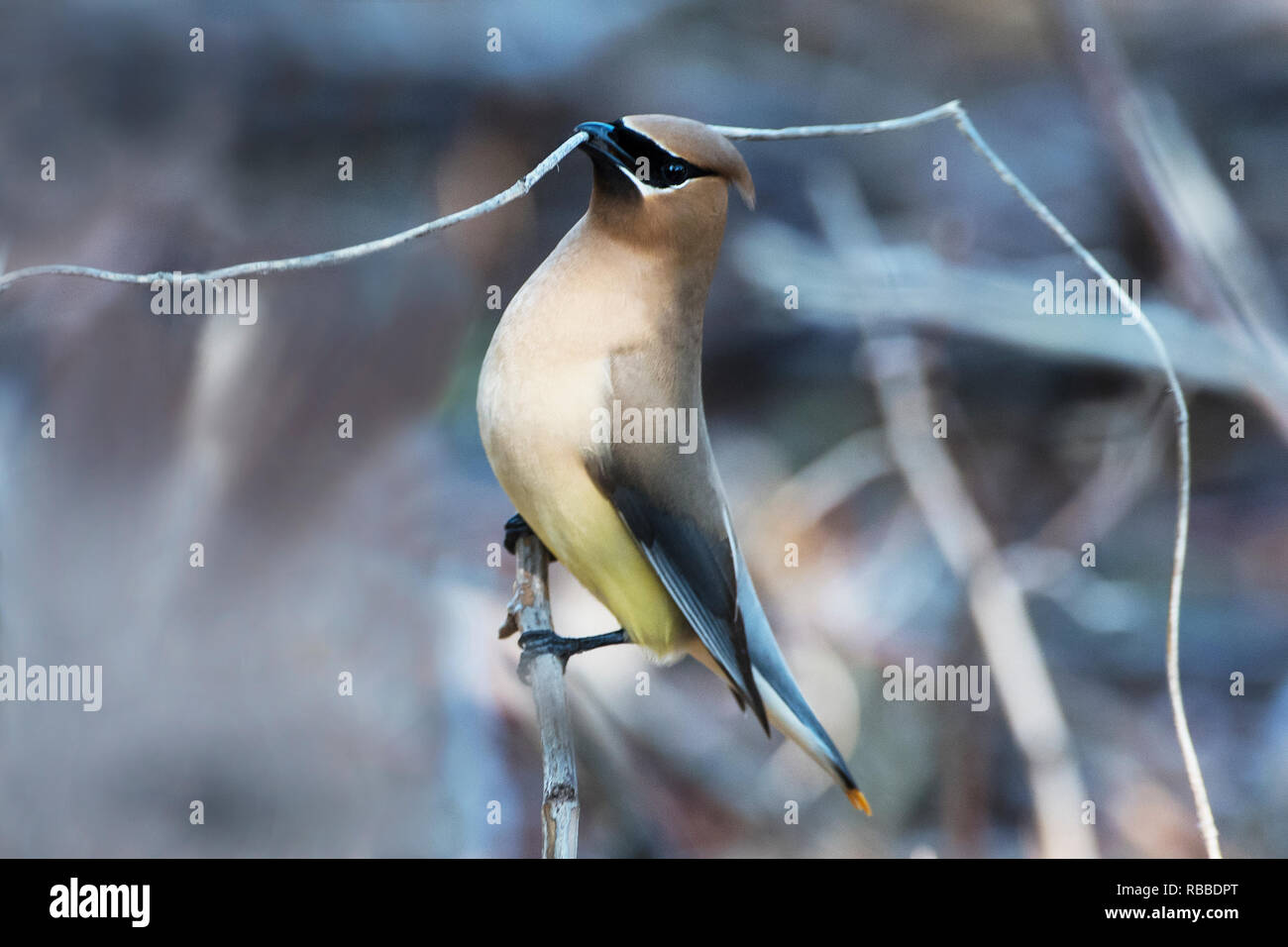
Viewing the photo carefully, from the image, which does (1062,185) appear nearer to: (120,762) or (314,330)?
(314,330)

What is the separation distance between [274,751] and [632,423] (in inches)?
44.1

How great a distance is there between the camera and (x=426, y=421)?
2137 mm

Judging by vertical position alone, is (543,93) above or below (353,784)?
above

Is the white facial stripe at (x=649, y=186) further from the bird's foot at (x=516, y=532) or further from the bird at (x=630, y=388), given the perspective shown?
the bird's foot at (x=516, y=532)

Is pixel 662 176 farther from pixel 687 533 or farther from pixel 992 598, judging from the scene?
pixel 992 598

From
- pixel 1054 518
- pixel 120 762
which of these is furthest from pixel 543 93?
pixel 120 762

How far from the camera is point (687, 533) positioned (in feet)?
4.43

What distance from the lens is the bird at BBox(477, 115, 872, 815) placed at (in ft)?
4.02

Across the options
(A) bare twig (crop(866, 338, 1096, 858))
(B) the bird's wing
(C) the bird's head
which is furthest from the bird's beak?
(A) bare twig (crop(866, 338, 1096, 858))

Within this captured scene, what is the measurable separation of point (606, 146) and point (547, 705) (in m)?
0.65

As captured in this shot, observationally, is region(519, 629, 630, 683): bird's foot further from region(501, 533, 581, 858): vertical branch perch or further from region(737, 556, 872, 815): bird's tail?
region(737, 556, 872, 815): bird's tail

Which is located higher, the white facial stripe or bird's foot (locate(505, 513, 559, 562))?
the white facial stripe

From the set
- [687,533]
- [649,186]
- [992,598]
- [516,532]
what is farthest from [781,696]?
[992,598]

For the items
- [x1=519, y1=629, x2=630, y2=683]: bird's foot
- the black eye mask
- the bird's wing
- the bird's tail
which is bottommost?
the bird's tail
